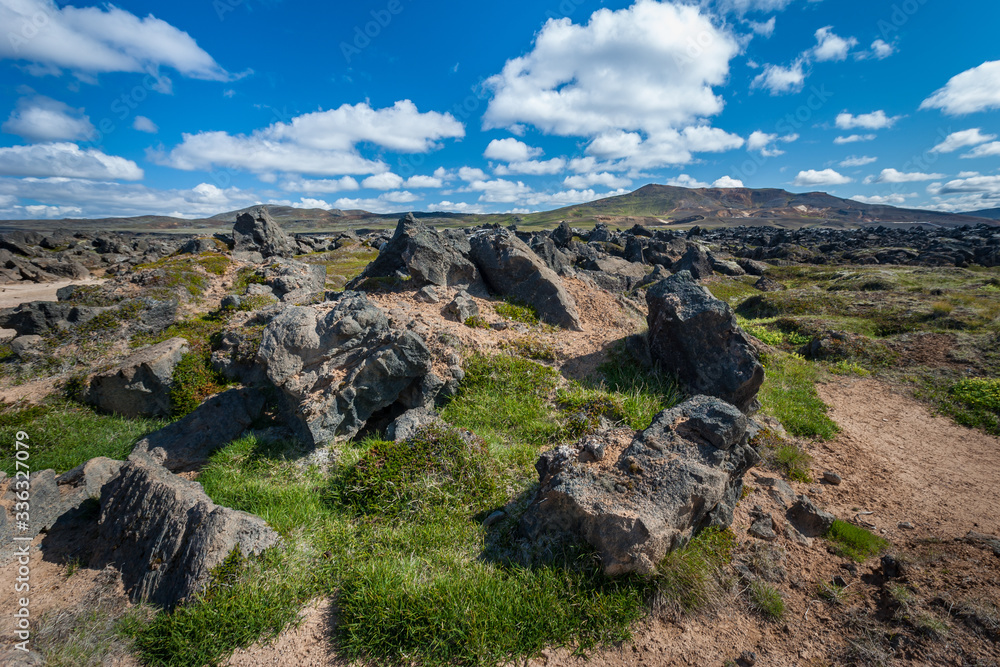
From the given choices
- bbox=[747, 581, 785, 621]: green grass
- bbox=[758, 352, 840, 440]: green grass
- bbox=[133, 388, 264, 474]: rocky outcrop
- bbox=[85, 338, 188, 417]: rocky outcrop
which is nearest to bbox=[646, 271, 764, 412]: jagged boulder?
bbox=[758, 352, 840, 440]: green grass

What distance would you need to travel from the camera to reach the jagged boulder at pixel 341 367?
8.81m

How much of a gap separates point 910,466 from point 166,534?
1489 cm

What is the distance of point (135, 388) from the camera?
35.4ft

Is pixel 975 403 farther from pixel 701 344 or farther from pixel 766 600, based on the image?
pixel 766 600

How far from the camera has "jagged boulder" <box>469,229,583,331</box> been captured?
553 inches

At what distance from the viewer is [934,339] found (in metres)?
16.5

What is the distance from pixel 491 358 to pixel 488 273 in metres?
5.37

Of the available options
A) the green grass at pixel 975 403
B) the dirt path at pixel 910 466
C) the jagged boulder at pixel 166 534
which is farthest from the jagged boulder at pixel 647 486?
the green grass at pixel 975 403

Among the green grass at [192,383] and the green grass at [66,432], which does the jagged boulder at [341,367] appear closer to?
the green grass at [192,383]

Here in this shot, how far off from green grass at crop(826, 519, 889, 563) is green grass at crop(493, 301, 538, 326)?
8837 millimetres

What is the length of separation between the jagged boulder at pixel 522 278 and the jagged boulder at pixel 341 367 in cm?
554

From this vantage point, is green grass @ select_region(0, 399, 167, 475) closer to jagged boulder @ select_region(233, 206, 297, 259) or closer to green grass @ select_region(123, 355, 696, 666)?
green grass @ select_region(123, 355, 696, 666)

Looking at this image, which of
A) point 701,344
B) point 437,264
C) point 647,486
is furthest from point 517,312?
point 647,486

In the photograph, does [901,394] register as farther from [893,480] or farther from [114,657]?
[114,657]
